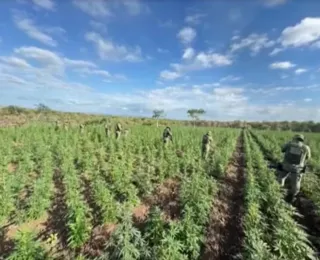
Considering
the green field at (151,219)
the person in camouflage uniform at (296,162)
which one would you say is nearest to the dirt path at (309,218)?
the green field at (151,219)

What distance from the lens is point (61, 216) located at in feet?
21.2

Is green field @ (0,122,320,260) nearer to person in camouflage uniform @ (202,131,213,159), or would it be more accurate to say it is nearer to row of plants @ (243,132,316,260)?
row of plants @ (243,132,316,260)

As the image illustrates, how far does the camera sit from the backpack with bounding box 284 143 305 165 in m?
7.68

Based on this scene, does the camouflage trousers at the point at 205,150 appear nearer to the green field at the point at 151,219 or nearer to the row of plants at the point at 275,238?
the green field at the point at 151,219

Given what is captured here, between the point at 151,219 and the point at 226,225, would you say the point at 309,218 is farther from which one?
the point at 151,219

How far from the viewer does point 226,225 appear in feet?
20.7

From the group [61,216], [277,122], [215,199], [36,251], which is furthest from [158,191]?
[277,122]

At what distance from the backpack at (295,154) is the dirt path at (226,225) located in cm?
172

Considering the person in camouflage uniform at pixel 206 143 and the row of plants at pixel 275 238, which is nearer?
the row of plants at pixel 275 238

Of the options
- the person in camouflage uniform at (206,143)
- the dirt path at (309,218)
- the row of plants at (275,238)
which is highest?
the person in camouflage uniform at (206,143)

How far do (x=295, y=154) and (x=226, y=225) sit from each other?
298 centimetres

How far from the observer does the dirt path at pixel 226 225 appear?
5.18 meters

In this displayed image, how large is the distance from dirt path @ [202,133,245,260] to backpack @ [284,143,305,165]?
1723mm

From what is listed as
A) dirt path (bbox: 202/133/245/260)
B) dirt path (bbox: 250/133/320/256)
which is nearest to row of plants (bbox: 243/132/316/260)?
dirt path (bbox: 202/133/245/260)
